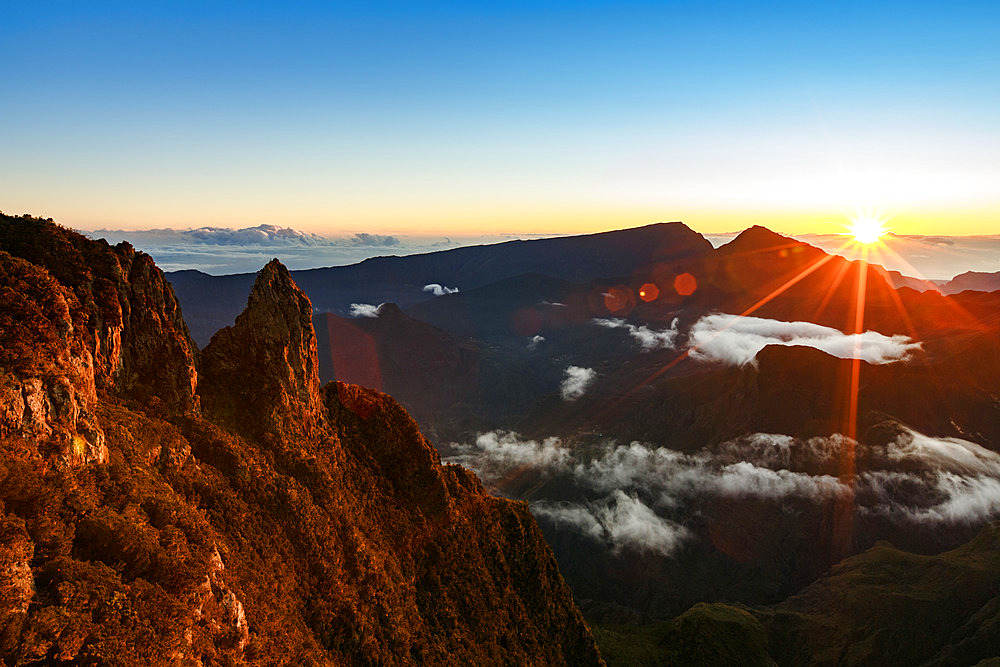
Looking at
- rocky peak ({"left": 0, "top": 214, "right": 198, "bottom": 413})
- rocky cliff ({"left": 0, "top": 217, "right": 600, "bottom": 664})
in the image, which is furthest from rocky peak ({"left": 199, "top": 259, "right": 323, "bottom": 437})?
rocky peak ({"left": 0, "top": 214, "right": 198, "bottom": 413})

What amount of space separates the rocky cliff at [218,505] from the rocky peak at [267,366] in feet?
0.61

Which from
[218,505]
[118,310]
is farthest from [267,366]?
[218,505]

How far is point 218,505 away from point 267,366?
626 inches

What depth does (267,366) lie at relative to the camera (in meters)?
46.1

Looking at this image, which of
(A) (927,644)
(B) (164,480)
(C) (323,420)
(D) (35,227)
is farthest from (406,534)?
(A) (927,644)

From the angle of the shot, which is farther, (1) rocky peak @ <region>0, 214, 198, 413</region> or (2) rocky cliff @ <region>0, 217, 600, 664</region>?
(1) rocky peak @ <region>0, 214, 198, 413</region>

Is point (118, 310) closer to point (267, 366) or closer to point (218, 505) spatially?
point (267, 366)

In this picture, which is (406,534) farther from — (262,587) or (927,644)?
(927,644)

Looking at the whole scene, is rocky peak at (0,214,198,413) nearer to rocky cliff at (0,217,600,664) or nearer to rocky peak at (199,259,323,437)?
rocky cliff at (0,217,600,664)

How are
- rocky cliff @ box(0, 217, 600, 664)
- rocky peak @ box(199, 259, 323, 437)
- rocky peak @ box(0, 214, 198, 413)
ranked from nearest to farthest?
rocky cliff @ box(0, 217, 600, 664) < rocky peak @ box(0, 214, 198, 413) < rocky peak @ box(199, 259, 323, 437)

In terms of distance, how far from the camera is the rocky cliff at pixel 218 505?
797 inches

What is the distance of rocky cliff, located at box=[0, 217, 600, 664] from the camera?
20234 mm

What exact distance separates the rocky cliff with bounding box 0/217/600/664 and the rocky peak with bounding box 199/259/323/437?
0.19 metres

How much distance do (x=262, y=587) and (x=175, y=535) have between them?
10.2m
